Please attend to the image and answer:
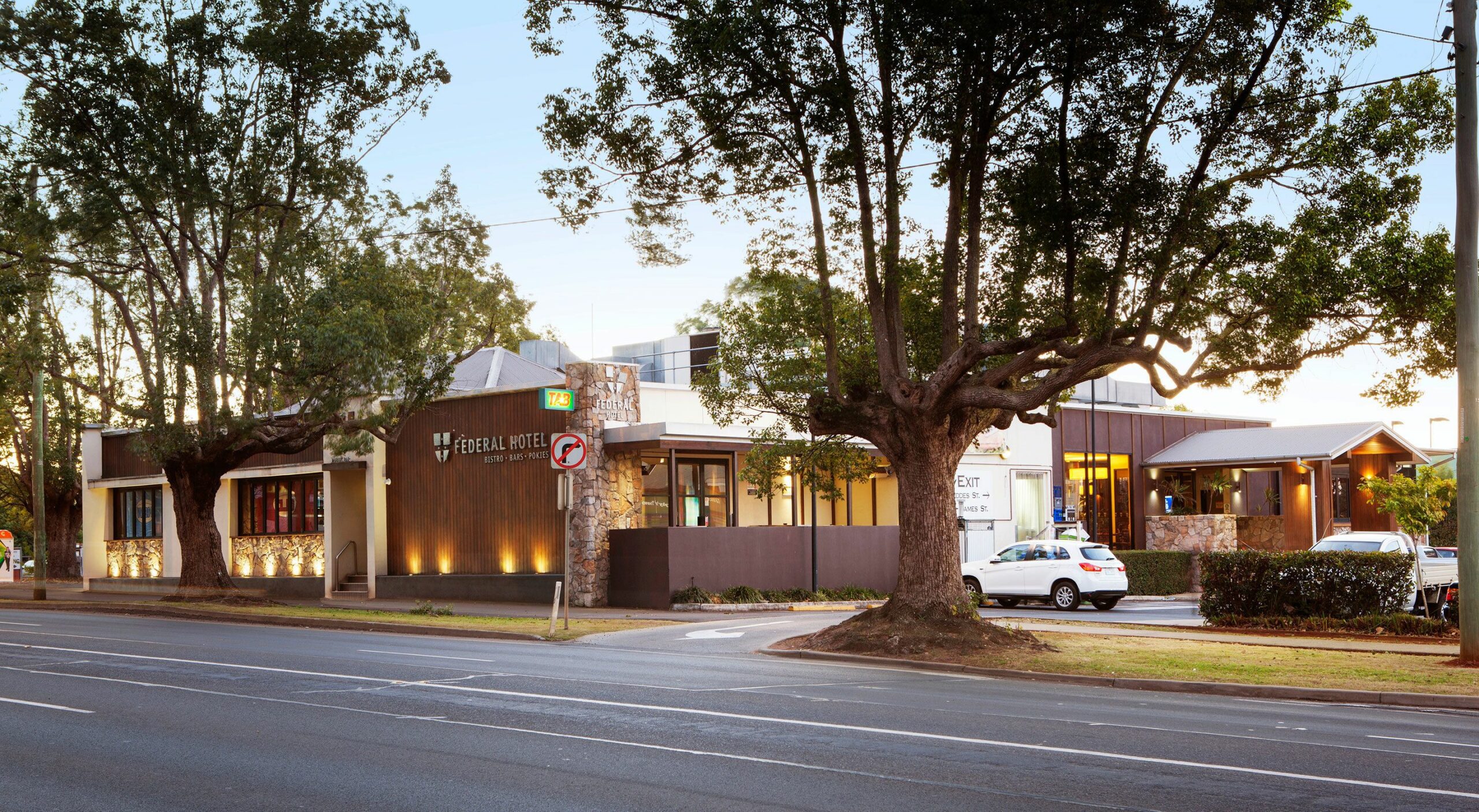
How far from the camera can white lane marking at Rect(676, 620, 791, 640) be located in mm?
21719

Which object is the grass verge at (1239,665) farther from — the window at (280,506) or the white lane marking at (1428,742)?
the window at (280,506)

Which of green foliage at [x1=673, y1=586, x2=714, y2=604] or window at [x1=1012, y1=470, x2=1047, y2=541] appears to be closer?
green foliage at [x1=673, y1=586, x2=714, y2=604]

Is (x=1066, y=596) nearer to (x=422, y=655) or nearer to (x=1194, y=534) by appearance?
(x=1194, y=534)

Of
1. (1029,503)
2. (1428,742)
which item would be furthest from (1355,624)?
(1029,503)

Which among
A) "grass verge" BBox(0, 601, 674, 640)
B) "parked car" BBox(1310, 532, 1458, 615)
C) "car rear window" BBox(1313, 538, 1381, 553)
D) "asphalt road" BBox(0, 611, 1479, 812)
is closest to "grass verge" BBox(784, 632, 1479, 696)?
"asphalt road" BBox(0, 611, 1479, 812)

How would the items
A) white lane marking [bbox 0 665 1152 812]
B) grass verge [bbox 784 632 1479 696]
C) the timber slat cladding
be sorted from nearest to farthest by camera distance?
white lane marking [bbox 0 665 1152 812], grass verge [bbox 784 632 1479 696], the timber slat cladding

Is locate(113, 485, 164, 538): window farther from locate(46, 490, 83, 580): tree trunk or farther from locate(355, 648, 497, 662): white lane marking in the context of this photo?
locate(355, 648, 497, 662): white lane marking

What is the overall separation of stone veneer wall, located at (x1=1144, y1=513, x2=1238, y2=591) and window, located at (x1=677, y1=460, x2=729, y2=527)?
1338cm

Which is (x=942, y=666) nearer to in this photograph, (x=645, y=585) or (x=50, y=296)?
(x=645, y=585)

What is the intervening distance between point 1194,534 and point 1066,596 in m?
11.9

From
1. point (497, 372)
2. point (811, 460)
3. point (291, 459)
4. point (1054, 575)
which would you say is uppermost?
point (497, 372)

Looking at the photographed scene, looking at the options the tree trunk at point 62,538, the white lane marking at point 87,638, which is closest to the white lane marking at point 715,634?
the white lane marking at point 87,638

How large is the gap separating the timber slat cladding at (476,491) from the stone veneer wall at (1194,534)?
1811cm

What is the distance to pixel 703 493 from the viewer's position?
32.3 metres
